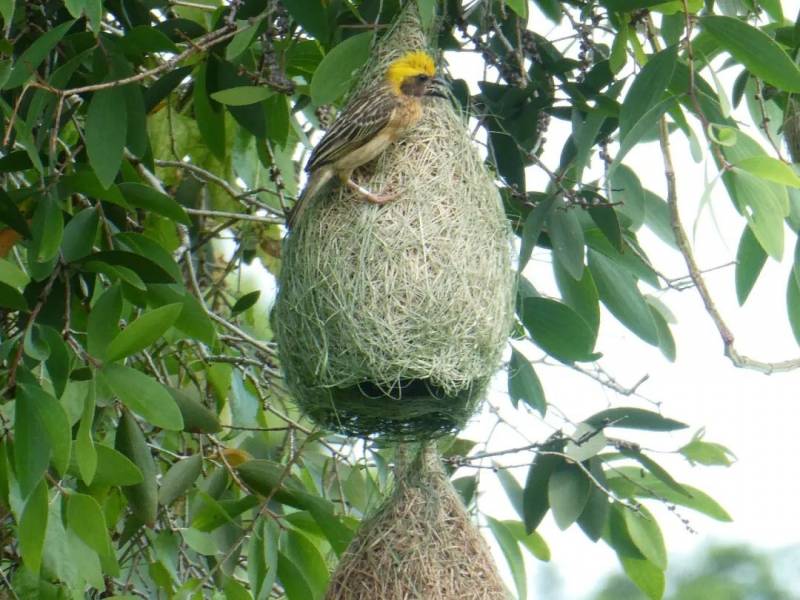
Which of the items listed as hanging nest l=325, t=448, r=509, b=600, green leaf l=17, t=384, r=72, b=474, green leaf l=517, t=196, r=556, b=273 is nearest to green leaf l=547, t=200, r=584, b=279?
green leaf l=517, t=196, r=556, b=273

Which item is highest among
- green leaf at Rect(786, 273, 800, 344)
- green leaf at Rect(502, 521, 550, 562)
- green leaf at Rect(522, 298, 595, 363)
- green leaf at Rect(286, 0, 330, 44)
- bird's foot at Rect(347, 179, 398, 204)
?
green leaf at Rect(286, 0, 330, 44)

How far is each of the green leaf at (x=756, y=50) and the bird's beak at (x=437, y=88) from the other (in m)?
0.49

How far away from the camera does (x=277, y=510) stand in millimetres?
2498

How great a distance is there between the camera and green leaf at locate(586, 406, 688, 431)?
7.32ft

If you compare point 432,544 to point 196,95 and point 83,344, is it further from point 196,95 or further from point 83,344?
point 196,95

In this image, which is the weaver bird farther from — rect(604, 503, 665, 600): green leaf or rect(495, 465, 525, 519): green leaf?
rect(604, 503, 665, 600): green leaf

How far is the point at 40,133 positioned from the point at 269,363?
1.04 meters

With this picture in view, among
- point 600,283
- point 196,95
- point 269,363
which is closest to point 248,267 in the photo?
point 269,363

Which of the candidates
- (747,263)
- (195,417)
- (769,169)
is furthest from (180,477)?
(769,169)

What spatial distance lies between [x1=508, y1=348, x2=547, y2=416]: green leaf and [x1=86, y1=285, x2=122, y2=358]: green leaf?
2.81 feet

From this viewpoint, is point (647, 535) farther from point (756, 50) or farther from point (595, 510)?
point (756, 50)

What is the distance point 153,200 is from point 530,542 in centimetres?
115

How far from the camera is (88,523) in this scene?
1990 millimetres

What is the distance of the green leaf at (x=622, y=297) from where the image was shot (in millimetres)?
2361
